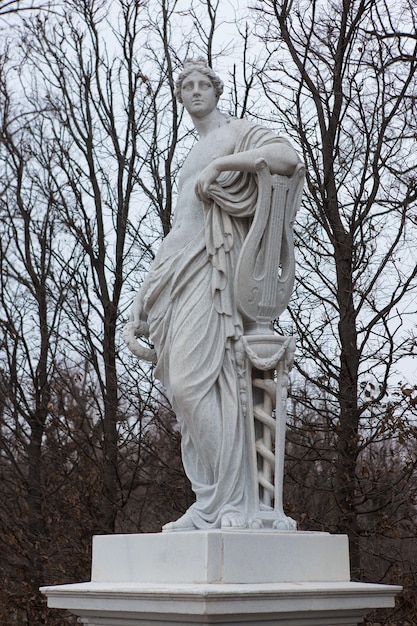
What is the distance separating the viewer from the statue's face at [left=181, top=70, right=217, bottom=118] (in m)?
5.56

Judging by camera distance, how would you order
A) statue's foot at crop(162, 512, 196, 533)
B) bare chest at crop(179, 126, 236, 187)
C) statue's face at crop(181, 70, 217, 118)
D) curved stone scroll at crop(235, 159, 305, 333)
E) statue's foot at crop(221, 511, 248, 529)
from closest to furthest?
statue's foot at crop(221, 511, 248, 529)
statue's foot at crop(162, 512, 196, 533)
curved stone scroll at crop(235, 159, 305, 333)
bare chest at crop(179, 126, 236, 187)
statue's face at crop(181, 70, 217, 118)

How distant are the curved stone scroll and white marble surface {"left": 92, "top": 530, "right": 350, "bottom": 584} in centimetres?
110

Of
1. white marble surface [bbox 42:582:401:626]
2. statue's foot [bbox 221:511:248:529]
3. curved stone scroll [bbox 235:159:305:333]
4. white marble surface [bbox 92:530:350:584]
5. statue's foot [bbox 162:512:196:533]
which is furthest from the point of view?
curved stone scroll [bbox 235:159:305:333]

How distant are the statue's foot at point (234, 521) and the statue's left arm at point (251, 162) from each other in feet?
5.24

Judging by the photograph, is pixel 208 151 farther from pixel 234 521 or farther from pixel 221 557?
pixel 221 557

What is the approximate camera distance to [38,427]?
41.8ft

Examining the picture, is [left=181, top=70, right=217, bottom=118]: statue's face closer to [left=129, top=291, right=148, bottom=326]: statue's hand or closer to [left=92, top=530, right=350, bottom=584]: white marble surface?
[left=129, top=291, right=148, bottom=326]: statue's hand

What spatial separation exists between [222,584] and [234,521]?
0.37 meters

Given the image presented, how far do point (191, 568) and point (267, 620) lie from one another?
0.39 meters

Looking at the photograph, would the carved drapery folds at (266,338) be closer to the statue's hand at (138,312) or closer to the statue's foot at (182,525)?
the statue's foot at (182,525)

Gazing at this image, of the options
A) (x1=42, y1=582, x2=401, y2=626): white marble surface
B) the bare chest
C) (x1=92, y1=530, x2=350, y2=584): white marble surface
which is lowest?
(x1=42, y1=582, x2=401, y2=626): white marble surface

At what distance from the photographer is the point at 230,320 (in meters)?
5.15

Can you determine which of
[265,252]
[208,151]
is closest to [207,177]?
[208,151]

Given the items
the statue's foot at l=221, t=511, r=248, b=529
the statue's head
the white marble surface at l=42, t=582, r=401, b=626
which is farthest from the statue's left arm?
the white marble surface at l=42, t=582, r=401, b=626
